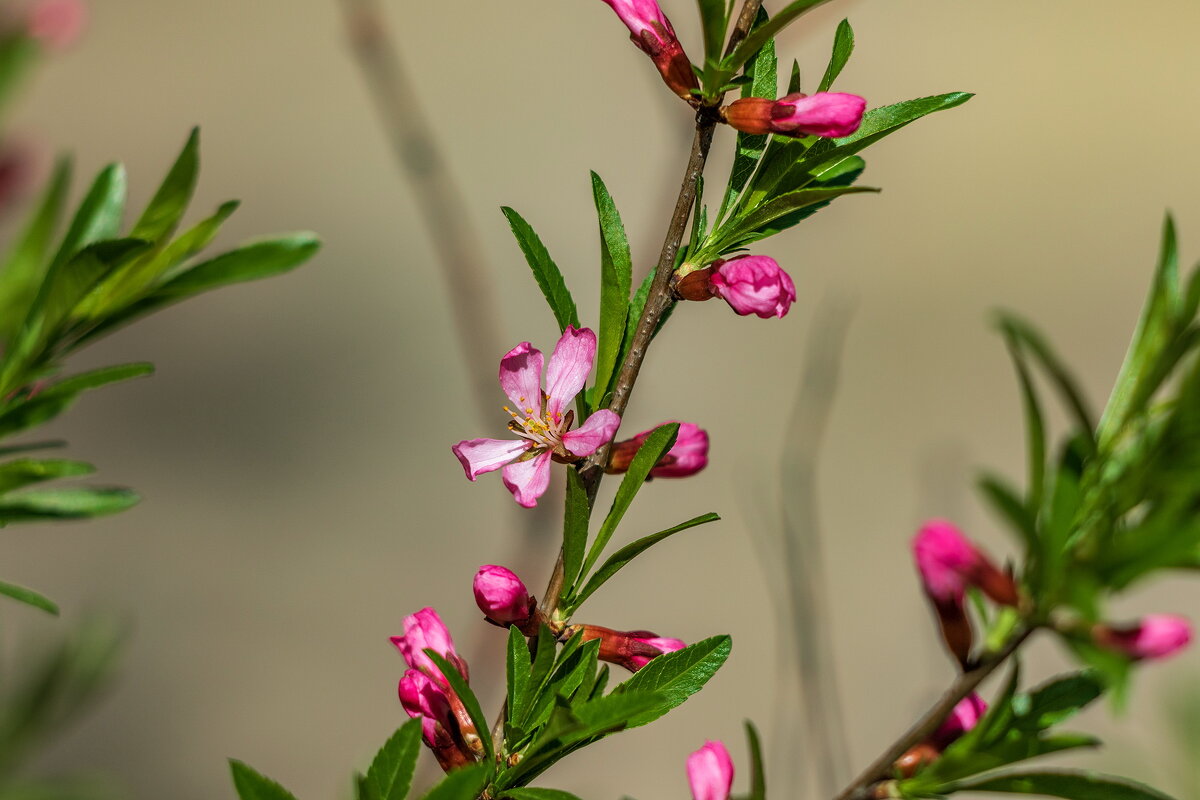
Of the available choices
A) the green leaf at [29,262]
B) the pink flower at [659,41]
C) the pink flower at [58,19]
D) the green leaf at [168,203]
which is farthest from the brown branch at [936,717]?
the pink flower at [58,19]

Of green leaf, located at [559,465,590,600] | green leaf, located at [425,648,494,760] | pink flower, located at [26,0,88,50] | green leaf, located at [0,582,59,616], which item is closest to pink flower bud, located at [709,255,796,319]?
green leaf, located at [559,465,590,600]

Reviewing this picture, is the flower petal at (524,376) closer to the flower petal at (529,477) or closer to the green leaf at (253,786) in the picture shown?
the flower petal at (529,477)

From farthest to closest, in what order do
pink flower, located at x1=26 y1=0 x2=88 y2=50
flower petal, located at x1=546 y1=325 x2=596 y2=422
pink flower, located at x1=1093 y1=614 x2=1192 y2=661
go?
pink flower, located at x1=26 y1=0 x2=88 y2=50 < flower petal, located at x1=546 y1=325 x2=596 y2=422 < pink flower, located at x1=1093 y1=614 x2=1192 y2=661

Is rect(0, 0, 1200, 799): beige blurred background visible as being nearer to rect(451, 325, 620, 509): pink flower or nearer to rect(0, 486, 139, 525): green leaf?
rect(451, 325, 620, 509): pink flower

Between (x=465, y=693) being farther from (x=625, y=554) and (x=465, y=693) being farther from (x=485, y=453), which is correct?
(x=485, y=453)

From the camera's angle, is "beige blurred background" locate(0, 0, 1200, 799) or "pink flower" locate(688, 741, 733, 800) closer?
"pink flower" locate(688, 741, 733, 800)

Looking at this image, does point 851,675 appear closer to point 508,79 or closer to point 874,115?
point 874,115

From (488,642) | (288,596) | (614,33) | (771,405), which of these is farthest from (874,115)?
(614,33)
